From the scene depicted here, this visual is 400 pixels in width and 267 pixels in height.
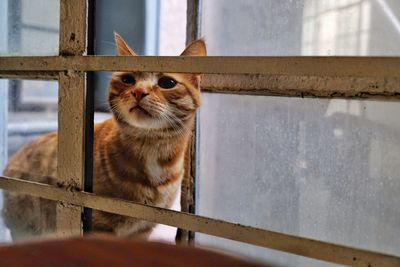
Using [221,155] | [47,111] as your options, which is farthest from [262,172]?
[47,111]

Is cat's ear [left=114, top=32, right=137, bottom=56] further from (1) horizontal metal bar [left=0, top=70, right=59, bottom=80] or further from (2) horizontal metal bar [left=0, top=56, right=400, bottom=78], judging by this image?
(1) horizontal metal bar [left=0, top=70, right=59, bottom=80]

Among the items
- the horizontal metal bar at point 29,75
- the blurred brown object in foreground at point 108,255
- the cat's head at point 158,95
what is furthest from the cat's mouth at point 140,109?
the blurred brown object in foreground at point 108,255

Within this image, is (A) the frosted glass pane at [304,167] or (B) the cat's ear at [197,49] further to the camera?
(B) the cat's ear at [197,49]

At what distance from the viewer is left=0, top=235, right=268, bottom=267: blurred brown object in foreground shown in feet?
1.41

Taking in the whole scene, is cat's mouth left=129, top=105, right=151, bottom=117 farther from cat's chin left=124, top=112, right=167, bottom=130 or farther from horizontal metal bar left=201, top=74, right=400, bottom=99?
horizontal metal bar left=201, top=74, right=400, bottom=99

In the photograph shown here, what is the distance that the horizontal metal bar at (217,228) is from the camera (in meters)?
1.11

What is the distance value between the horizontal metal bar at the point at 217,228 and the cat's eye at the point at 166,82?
15.3 inches

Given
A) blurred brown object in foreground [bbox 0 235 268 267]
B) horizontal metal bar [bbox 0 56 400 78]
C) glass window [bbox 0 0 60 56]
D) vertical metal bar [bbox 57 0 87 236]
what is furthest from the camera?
glass window [bbox 0 0 60 56]

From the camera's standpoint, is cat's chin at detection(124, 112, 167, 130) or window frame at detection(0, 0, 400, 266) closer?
window frame at detection(0, 0, 400, 266)

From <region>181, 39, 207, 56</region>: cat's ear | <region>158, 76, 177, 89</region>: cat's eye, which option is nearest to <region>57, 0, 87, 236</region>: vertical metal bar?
<region>158, 76, 177, 89</region>: cat's eye

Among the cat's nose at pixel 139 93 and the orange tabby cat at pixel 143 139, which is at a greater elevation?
the cat's nose at pixel 139 93

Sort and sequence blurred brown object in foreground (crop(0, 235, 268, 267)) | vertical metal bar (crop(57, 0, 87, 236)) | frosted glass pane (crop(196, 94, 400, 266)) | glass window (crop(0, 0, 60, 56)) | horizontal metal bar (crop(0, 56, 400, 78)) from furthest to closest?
1. glass window (crop(0, 0, 60, 56))
2. vertical metal bar (crop(57, 0, 87, 236))
3. frosted glass pane (crop(196, 94, 400, 266))
4. horizontal metal bar (crop(0, 56, 400, 78))
5. blurred brown object in foreground (crop(0, 235, 268, 267))

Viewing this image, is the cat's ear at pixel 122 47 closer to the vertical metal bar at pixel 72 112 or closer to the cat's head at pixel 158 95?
the cat's head at pixel 158 95

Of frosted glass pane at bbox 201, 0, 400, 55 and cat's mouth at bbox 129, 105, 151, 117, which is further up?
frosted glass pane at bbox 201, 0, 400, 55
